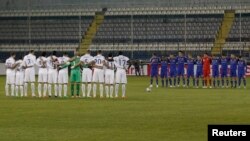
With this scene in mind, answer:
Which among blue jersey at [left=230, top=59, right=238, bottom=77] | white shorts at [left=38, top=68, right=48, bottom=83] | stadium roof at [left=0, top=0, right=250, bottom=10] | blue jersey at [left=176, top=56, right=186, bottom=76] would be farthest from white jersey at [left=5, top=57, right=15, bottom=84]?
stadium roof at [left=0, top=0, right=250, bottom=10]

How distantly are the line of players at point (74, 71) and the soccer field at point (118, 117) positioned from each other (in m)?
1.24

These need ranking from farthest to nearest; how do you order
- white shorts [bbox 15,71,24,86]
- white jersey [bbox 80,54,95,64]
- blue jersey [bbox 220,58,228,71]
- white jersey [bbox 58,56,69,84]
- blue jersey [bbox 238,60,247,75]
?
blue jersey [bbox 220,58,228,71] → blue jersey [bbox 238,60,247,75] → white shorts [bbox 15,71,24,86] → white jersey [bbox 58,56,69,84] → white jersey [bbox 80,54,95,64]

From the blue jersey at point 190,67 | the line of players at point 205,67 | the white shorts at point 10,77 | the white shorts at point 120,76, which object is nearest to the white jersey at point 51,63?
the white shorts at point 10,77

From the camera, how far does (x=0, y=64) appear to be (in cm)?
7194

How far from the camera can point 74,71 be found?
36406 mm

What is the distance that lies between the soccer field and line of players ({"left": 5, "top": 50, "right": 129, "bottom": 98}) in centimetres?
124

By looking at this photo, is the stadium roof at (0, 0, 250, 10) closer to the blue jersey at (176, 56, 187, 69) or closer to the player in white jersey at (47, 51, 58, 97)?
the blue jersey at (176, 56, 187, 69)

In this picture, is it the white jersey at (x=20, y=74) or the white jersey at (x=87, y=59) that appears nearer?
the white jersey at (x=87, y=59)

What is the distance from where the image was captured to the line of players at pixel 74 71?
3594cm

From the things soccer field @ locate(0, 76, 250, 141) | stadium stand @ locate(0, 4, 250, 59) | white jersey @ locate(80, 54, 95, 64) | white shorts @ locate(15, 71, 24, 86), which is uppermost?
stadium stand @ locate(0, 4, 250, 59)

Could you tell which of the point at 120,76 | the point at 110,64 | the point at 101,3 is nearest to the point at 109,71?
the point at 110,64

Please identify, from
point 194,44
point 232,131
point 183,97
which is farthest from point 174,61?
→ point 232,131

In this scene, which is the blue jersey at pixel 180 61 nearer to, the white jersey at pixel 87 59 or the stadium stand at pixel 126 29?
the white jersey at pixel 87 59

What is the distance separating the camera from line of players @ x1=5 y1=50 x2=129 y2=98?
35938 millimetres
